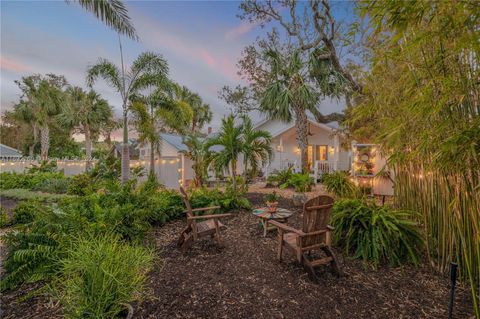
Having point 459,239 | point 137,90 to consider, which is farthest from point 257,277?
point 137,90

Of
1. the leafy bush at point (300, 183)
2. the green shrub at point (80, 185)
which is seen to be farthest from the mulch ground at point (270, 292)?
the green shrub at point (80, 185)

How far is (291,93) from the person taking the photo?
39.0 ft

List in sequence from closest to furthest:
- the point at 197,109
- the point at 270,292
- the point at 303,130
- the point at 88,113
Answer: the point at 270,292 → the point at 303,130 → the point at 88,113 → the point at 197,109

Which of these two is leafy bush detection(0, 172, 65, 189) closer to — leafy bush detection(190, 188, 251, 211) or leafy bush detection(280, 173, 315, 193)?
leafy bush detection(190, 188, 251, 211)

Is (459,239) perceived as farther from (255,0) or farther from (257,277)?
(255,0)

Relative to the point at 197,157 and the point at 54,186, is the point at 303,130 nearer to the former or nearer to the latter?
the point at 197,157

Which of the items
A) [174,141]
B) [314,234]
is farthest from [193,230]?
[174,141]

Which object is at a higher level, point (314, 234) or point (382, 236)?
point (314, 234)

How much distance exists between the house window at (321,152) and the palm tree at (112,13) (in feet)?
40.4

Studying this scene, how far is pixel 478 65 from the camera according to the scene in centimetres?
234

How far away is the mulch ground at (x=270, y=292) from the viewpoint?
8.72 ft

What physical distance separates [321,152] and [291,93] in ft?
18.1

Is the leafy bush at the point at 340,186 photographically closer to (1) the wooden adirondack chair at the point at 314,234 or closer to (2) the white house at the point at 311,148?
(1) the wooden adirondack chair at the point at 314,234

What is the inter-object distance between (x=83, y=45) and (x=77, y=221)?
9242 mm
